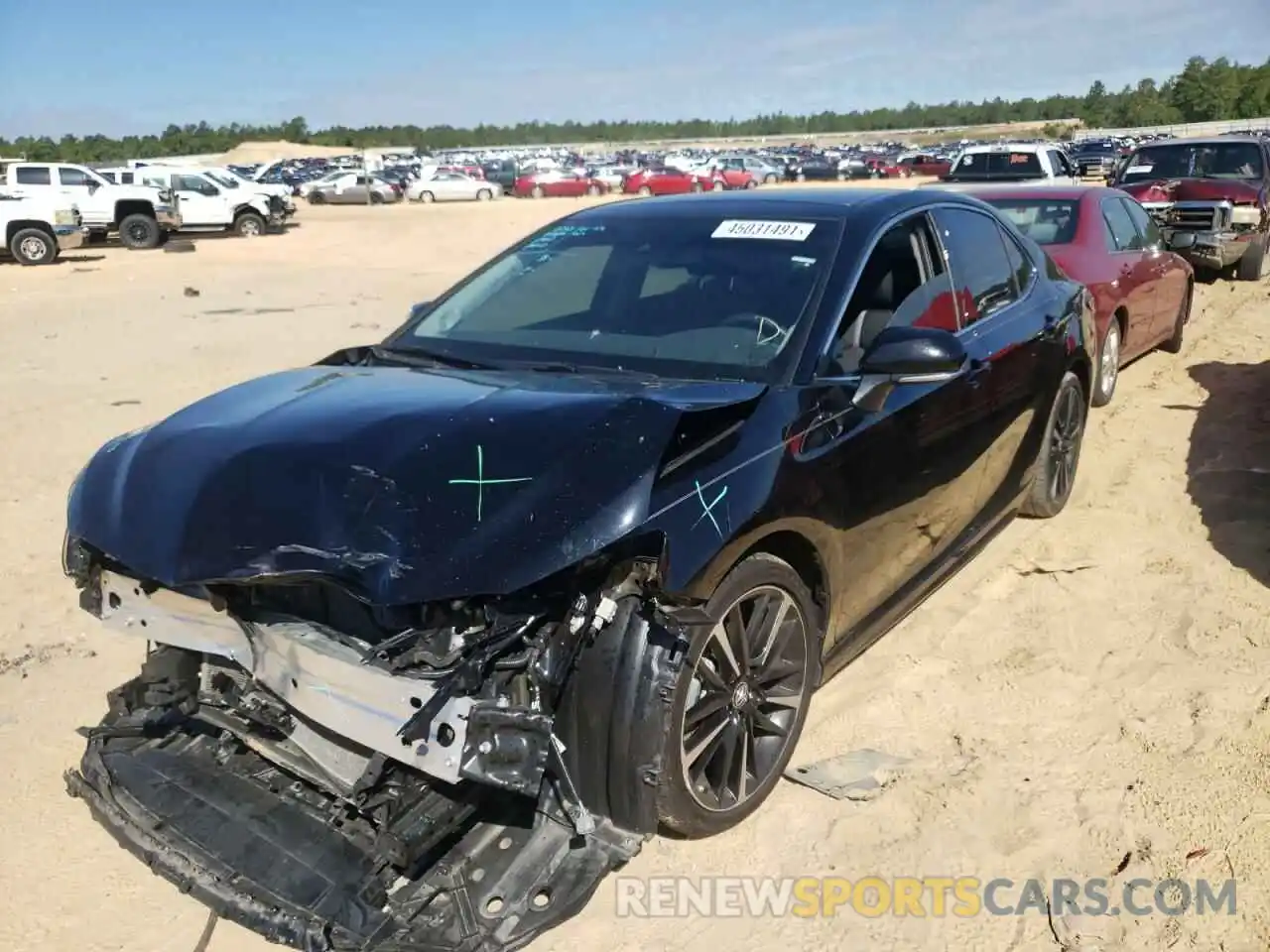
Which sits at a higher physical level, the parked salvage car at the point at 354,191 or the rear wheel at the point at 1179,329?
the parked salvage car at the point at 354,191

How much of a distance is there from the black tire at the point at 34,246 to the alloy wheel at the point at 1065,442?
865 inches

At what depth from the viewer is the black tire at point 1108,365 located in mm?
7965

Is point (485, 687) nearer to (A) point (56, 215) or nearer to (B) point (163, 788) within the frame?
(B) point (163, 788)

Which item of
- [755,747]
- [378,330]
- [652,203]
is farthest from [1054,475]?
[378,330]

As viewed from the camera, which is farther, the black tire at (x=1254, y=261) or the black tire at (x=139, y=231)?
the black tire at (x=139, y=231)

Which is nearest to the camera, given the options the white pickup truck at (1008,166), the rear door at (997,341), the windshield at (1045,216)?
the rear door at (997,341)

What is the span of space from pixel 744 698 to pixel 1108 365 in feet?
20.3

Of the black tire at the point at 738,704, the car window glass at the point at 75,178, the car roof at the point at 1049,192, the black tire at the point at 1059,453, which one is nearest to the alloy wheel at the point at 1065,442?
the black tire at the point at 1059,453

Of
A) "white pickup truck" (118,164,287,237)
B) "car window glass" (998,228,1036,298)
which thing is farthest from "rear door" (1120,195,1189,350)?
"white pickup truck" (118,164,287,237)

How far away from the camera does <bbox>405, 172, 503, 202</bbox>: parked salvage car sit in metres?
46.6

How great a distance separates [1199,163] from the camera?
1480 cm

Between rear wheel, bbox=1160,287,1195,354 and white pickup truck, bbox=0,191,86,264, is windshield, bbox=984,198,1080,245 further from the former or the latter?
white pickup truck, bbox=0,191,86,264

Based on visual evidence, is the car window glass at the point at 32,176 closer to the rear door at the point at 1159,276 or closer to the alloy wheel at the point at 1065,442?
the rear door at the point at 1159,276

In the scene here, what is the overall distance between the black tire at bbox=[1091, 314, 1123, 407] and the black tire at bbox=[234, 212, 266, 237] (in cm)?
2490
